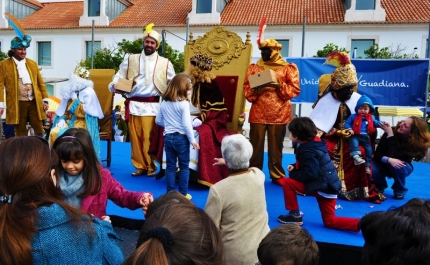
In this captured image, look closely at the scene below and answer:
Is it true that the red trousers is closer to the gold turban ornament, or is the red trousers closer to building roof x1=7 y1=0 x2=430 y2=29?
the gold turban ornament

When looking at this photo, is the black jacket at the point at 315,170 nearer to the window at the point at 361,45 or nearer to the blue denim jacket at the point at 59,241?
the blue denim jacket at the point at 59,241

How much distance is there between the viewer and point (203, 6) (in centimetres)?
2100

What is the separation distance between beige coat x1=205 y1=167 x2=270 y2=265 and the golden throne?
9.35ft

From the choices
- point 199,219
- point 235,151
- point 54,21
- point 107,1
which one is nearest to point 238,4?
point 107,1

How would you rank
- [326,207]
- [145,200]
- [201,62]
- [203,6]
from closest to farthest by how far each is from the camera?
1. [145,200]
2. [326,207]
3. [201,62]
4. [203,6]

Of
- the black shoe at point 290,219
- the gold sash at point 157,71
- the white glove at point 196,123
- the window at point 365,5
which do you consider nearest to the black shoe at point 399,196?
the black shoe at point 290,219

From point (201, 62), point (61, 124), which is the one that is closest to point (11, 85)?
point (61, 124)

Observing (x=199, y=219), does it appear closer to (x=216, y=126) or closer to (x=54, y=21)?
(x=216, y=126)

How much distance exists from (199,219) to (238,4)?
72.4 ft

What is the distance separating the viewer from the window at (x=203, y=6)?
20.8 m

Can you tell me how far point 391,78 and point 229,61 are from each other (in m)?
4.51

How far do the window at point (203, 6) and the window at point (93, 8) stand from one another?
5.88 meters

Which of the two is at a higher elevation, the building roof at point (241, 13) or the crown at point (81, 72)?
the building roof at point (241, 13)

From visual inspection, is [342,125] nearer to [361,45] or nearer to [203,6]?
[361,45]
